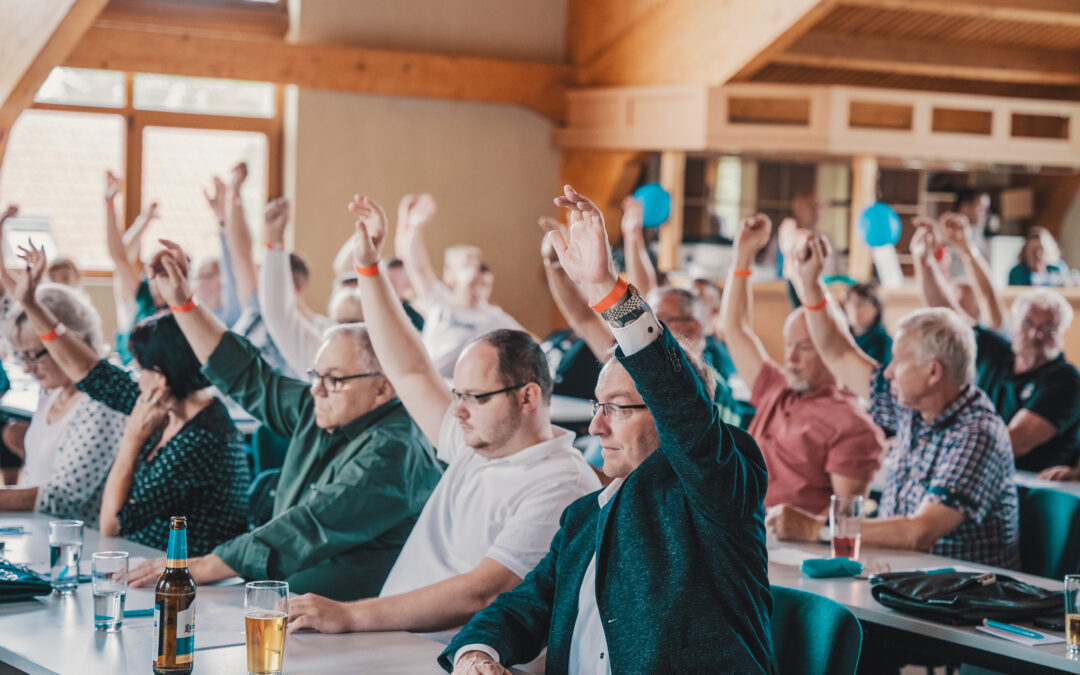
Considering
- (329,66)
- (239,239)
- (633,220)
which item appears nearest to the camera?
(239,239)

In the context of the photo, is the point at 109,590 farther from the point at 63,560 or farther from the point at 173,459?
the point at 173,459

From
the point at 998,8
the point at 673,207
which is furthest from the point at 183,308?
the point at 998,8

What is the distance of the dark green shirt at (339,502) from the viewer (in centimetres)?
304

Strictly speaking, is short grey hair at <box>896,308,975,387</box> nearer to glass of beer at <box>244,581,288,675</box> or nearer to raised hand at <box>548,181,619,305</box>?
raised hand at <box>548,181,619,305</box>

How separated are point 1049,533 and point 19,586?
2.85 meters

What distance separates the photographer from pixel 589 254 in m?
2.22

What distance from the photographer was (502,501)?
2904mm

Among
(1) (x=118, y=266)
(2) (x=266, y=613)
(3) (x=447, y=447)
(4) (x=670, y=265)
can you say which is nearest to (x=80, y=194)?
(1) (x=118, y=266)

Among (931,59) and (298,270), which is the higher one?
(931,59)

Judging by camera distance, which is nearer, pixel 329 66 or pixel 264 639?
pixel 264 639

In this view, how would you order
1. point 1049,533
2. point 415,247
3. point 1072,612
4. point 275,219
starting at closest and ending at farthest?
point 1072,612 < point 1049,533 < point 275,219 < point 415,247

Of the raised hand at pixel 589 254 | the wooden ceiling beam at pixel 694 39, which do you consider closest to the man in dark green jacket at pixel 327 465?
the raised hand at pixel 589 254

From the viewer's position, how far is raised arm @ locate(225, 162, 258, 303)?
17.9ft

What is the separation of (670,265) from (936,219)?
379 centimetres
